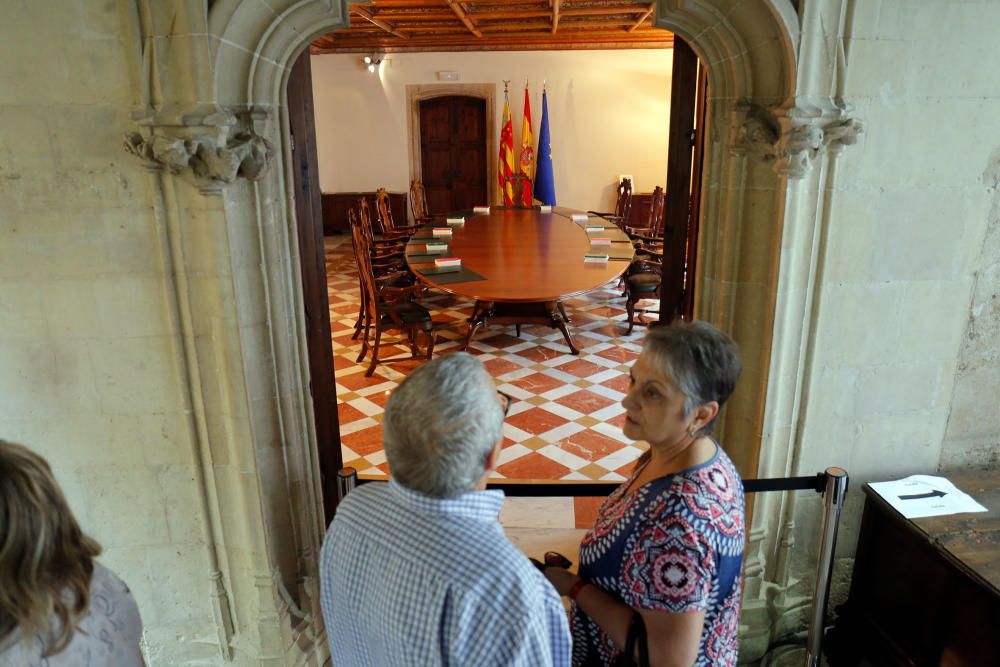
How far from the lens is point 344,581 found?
4.00 ft

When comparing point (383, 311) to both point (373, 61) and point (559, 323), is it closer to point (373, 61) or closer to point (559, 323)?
point (559, 323)

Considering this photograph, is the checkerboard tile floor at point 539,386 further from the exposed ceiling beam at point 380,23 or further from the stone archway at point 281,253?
the exposed ceiling beam at point 380,23

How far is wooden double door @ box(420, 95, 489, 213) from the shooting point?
39.5 feet

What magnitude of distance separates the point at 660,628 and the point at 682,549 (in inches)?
6.8

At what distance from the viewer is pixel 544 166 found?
1170cm

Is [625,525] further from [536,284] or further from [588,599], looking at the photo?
[536,284]

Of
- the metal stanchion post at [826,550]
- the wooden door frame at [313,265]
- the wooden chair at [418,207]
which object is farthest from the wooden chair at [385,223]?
the metal stanchion post at [826,550]

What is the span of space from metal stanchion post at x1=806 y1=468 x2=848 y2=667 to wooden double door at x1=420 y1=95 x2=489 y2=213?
10803mm

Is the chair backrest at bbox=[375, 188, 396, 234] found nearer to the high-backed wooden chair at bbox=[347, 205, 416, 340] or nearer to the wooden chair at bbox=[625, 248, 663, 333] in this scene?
the high-backed wooden chair at bbox=[347, 205, 416, 340]

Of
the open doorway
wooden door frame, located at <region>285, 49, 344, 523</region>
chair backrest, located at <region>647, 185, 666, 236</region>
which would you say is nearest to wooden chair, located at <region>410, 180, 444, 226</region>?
the open doorway

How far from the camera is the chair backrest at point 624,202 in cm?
933

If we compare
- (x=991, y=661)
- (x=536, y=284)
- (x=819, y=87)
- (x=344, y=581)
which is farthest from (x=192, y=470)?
(x=536, y=284)

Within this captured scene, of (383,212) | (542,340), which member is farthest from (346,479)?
(383,212)

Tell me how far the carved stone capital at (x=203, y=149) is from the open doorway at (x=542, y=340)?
3.52 ft
